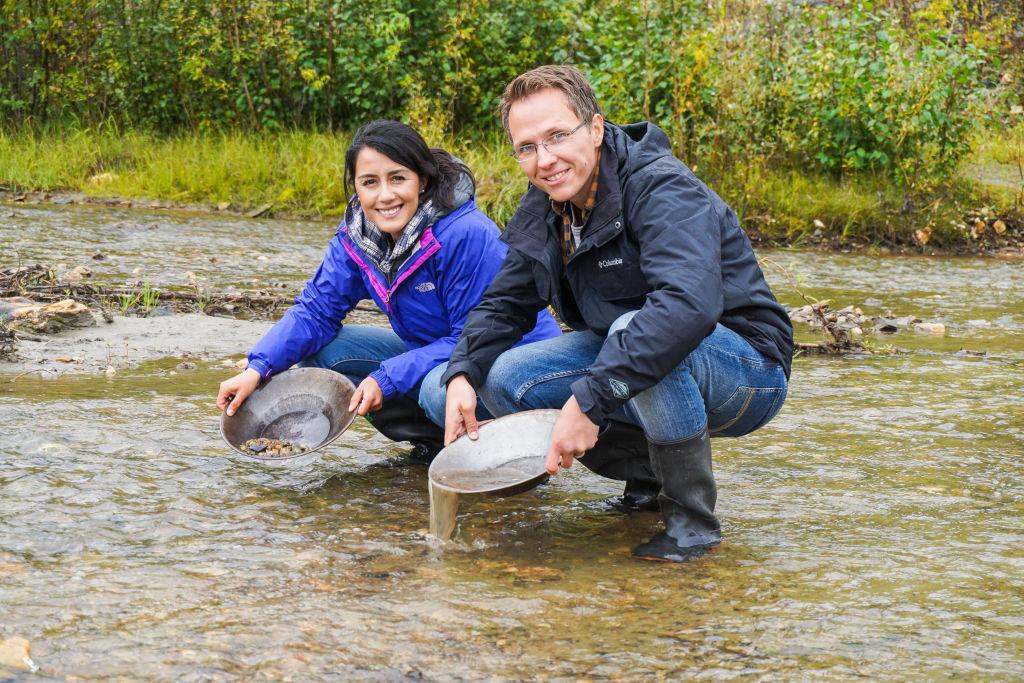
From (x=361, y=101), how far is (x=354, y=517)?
8088mm

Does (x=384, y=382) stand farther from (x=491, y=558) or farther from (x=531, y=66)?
(x=531, y=66)

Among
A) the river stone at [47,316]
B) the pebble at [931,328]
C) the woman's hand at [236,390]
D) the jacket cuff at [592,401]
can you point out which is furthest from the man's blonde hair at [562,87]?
the pebble at [931,328]

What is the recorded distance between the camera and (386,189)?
137 inches

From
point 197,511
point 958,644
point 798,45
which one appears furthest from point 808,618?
point 798,45

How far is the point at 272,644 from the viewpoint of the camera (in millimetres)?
2338

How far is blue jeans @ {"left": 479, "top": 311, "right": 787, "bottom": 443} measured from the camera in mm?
2809

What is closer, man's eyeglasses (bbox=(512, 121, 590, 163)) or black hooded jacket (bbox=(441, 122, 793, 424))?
black hooded jacket (bbox=(441, 122, 793, 424))

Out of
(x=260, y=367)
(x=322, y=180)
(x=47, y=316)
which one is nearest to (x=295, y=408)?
(x=260, y=367)

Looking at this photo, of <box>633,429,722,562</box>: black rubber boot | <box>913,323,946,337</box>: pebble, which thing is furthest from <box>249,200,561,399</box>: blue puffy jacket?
<box>913,323,946,337</box>: pebble

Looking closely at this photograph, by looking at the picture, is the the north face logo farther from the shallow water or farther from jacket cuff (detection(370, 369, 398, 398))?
jacket cuff (detection(370, 369, 398, 398))

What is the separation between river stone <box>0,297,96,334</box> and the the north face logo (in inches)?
143

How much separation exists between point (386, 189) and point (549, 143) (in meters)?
0.73

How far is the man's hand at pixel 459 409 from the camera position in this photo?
10.2ft

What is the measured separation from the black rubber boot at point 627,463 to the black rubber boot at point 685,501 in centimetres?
28
